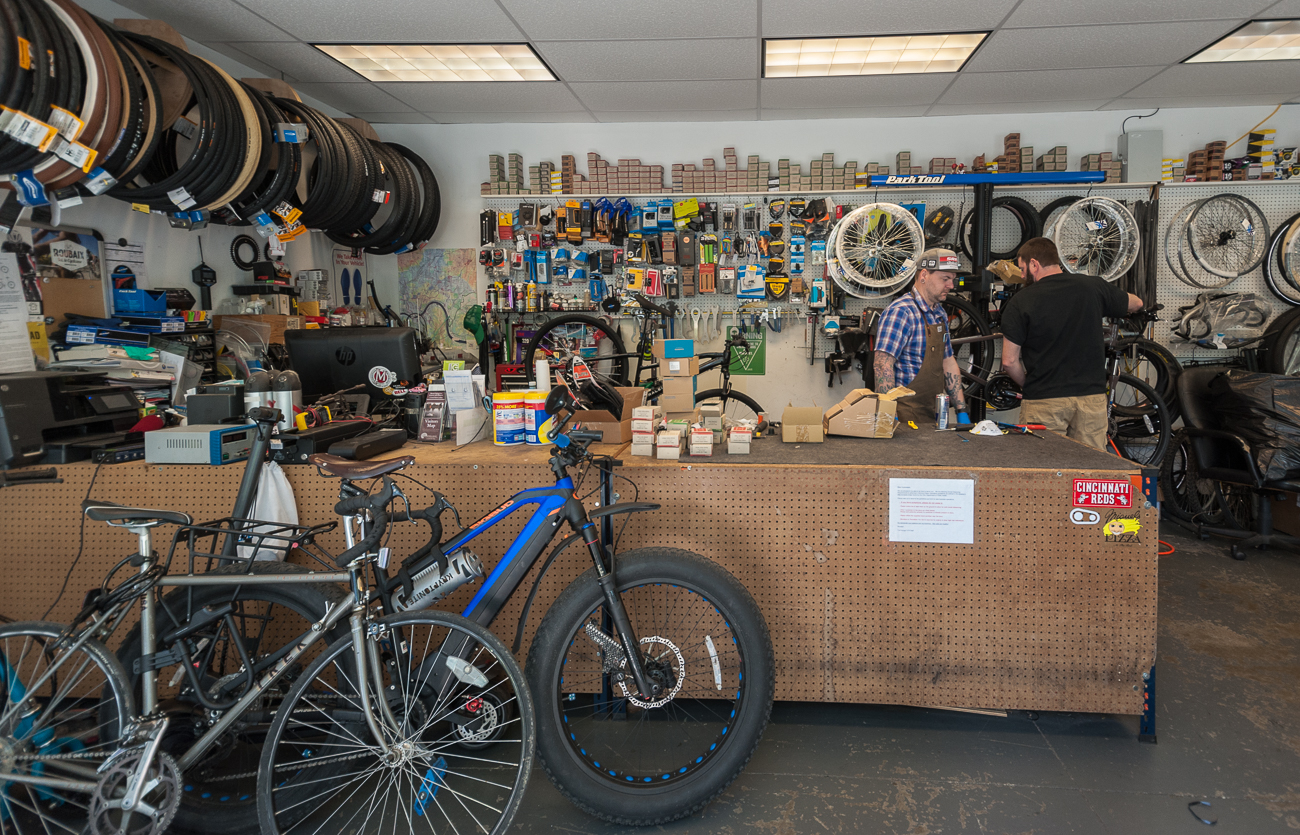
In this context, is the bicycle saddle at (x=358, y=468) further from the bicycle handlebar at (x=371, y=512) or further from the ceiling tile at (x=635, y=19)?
the ceiling tile at (x=635, y=19)

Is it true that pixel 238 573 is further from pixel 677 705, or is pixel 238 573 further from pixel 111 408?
pixel 677 705

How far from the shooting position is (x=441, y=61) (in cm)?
439

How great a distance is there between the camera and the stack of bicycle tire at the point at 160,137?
7.81ft

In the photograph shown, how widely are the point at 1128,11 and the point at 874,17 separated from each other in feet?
4.32

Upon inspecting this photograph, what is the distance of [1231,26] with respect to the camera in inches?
151

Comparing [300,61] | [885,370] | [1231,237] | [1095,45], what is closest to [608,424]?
[885,370]

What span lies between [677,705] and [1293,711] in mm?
2333

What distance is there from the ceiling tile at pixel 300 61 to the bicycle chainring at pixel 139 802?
3911 mm

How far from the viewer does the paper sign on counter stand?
7.60ft

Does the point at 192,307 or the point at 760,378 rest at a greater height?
the point at 192,307

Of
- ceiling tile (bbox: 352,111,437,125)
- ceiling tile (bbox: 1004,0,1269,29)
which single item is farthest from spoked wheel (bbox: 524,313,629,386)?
ceiling tile (bbox: 1004,0,1269,29)

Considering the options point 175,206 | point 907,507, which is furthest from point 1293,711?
point 175,206

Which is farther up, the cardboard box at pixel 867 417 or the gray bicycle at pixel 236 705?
the cardboard box at pixel 867 417

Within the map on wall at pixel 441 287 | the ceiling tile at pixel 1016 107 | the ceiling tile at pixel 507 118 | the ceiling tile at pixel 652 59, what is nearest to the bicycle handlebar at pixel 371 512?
the ceiling tile at pixel 652 59
